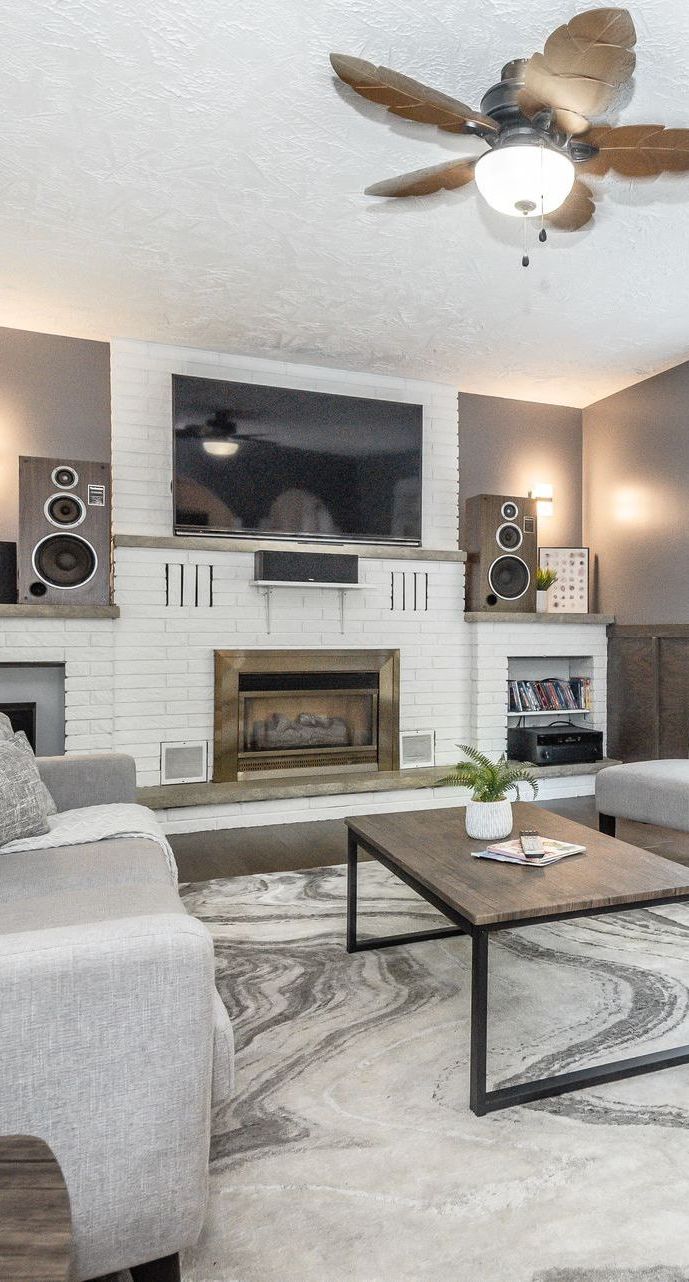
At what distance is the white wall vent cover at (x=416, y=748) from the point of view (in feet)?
15.6

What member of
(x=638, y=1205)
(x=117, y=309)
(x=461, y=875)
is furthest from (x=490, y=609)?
(x=638, y=1205)

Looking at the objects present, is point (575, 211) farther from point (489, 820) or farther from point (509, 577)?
point (509, 577)

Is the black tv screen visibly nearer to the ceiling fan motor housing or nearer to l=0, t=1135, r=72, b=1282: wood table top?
the ceiling fan motor housing

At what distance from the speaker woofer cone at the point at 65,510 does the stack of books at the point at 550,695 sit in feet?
9.23

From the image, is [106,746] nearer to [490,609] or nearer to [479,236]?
[490,609]

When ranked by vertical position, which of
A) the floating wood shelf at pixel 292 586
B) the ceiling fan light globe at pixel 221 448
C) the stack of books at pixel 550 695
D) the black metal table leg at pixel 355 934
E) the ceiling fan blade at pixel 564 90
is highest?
the ceiling fan blade at pixel 564 90

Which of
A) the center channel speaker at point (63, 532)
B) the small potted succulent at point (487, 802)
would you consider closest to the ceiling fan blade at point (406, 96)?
the small potted succulent at point (487, 802)

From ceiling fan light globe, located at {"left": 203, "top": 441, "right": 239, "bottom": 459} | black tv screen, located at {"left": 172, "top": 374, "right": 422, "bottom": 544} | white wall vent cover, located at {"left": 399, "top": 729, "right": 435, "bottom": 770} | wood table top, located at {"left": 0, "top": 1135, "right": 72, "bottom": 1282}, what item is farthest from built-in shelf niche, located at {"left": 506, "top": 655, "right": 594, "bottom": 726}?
wood table top, located at {"left": 0, "top": 1135, "right": 72, "bottom": 1282}

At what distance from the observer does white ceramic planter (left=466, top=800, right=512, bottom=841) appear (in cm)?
224

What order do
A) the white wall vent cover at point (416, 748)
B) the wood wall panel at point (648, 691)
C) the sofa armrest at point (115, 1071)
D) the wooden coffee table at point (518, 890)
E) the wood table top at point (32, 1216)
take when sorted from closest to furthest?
the wood table top at point (32, 1216) < the sofa armrest at point (115, 1071) < the wooden coffee table at point (518, 890) < the wood wall panel at point (648, 691) < the white wall vent cover at point (416, 748)

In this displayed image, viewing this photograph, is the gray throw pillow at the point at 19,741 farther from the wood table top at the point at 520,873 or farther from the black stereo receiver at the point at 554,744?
the black stereo receiver at the point at 554,744

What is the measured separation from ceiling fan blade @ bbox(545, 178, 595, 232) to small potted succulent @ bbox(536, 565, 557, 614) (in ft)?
9.07

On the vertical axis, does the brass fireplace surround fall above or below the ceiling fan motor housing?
below

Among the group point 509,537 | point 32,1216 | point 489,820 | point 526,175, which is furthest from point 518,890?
point 509,537
